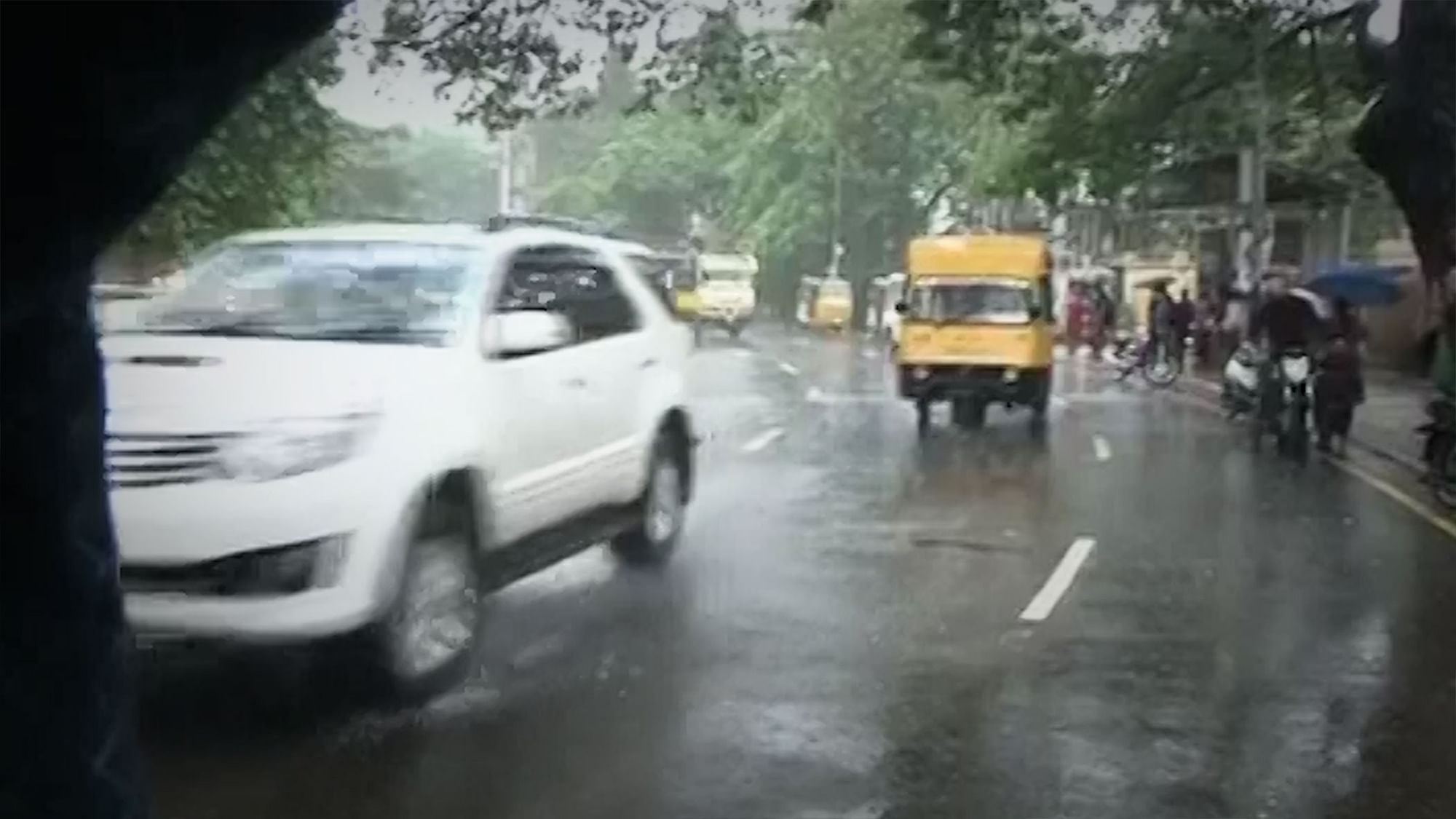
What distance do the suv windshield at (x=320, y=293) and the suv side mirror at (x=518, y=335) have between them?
0.08 meters

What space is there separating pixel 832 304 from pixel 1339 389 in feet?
7.46

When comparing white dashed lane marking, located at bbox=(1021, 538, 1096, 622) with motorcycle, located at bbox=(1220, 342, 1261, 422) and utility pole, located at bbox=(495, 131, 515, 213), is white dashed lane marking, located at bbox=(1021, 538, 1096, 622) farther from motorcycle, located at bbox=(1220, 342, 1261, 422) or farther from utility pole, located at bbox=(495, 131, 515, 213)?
utility pole, located at bbox=(495, 131, 515, 213)

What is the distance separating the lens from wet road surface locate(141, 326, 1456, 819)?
278cm

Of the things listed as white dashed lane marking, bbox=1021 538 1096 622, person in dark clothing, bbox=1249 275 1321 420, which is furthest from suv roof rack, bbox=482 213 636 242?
person in dark clothing, bbox=1249 275 1321 420

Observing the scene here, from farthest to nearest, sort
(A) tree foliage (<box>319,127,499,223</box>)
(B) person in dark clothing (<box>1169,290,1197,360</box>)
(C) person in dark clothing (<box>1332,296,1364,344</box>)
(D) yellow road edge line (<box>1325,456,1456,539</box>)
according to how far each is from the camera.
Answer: (D) yellow road edge line (<box>1325,456,1456,539</box>), (C) person in dark clothing (<box>1332,296,1364,344</box>), (B) person in dark clothing (<box>1169,290,1197,360</box>), (A) tree foliage (<box>319,127,499,223</box>)

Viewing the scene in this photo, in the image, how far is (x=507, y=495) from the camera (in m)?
3.19

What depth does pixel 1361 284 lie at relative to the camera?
4.22 metres

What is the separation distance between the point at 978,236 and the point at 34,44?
2.20 m

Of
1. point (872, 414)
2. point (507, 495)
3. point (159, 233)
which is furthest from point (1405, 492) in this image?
point (159, 233)

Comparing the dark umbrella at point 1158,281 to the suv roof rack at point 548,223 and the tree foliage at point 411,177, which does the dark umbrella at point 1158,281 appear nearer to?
the suv roof rack at point 548,223

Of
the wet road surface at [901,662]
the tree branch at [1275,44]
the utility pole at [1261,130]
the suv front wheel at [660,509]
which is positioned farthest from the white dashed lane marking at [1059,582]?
the tree branch at [1275,44]

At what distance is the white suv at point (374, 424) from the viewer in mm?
2590

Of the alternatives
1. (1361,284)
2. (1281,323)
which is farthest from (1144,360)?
(1361,284)

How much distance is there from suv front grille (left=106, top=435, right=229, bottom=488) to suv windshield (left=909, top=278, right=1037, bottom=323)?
4.07 feet
